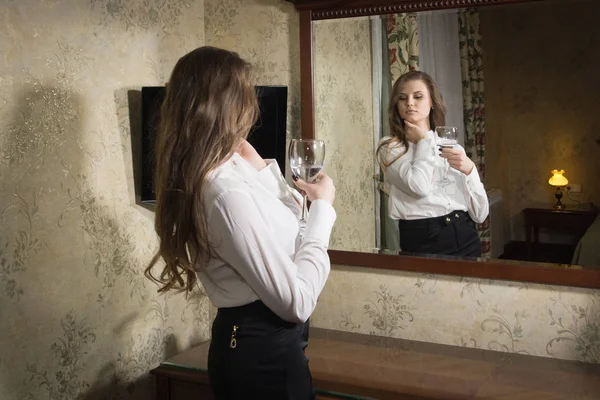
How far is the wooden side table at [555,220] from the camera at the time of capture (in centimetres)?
209

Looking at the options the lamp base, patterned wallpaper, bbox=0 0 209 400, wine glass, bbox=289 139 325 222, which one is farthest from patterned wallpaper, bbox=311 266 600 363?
wine glass, bbox=289 139 325 222

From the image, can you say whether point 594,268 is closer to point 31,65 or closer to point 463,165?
point 463,165

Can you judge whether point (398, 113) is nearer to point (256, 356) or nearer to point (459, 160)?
point (459, 160)

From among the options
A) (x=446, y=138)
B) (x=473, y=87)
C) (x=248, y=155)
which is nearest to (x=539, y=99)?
(x=473, y=87)

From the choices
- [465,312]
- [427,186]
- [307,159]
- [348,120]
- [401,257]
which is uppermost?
[348,120]

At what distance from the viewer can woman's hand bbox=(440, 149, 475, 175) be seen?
220 centimetres

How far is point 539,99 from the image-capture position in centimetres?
210

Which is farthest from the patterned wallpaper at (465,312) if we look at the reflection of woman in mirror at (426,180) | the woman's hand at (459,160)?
the woman's hand at (459,160)

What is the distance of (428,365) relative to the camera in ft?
6.93

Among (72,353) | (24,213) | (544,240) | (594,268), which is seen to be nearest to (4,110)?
(24,213)

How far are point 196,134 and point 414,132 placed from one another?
3.19ft

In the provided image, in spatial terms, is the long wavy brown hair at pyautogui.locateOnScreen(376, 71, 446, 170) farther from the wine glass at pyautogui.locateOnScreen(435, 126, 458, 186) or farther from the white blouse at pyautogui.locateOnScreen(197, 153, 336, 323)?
the white blouse at pyautogui.locateOnScreen(197, 153, 336, 323)

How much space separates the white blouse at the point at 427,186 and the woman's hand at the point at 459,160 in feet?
0.04

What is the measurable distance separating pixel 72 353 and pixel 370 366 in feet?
2.99
